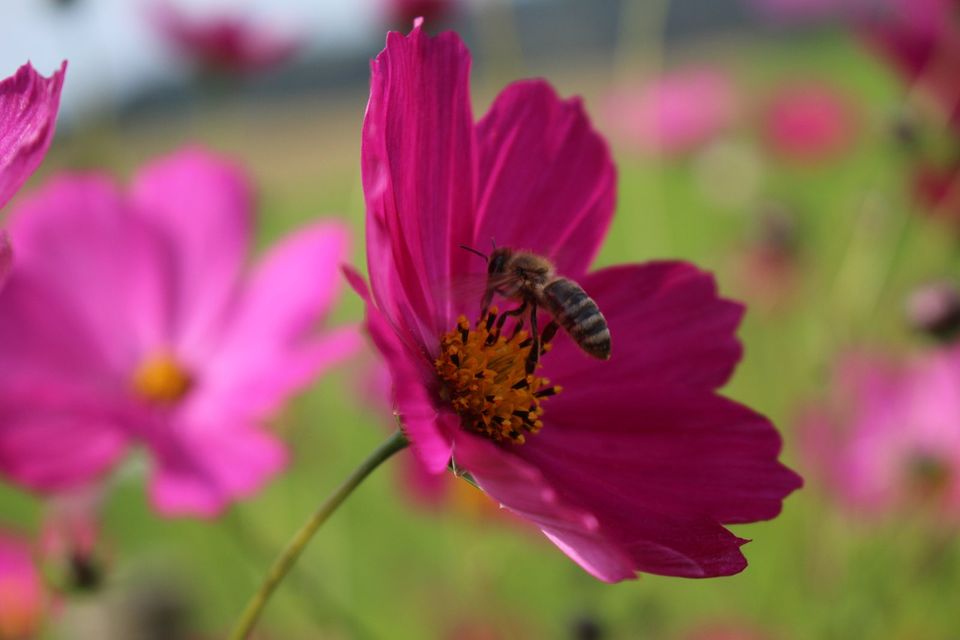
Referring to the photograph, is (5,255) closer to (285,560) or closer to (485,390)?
(285,560)

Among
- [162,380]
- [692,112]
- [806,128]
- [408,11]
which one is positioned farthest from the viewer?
[692,112]

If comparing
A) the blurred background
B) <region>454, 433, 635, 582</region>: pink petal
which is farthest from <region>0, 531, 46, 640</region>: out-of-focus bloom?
<region>454, 433, 635, 582</region>: pink petal

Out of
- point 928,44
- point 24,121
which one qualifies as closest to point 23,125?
point 24,121

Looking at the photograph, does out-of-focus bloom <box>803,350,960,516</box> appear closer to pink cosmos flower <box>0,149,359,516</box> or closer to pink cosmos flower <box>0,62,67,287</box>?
pink cosmos flower <box>0,149,359,516</box>

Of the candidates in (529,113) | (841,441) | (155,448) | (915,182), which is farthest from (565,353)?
(915,182)

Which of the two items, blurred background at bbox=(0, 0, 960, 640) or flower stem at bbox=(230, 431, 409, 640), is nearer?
flower stem at bbox=(230, 431, 409, 640)

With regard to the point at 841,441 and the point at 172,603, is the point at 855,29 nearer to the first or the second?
the point at 841,441

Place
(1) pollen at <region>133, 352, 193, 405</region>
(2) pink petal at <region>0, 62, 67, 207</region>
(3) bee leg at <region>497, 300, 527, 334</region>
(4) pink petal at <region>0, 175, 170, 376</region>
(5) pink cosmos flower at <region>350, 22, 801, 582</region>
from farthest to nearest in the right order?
(1) pollen at <region>133, 352, 193, 405</region>
(4) pink petal at <region>0, 175, 170, 376</region>
(3) bee leg at <region>497, 300, 527, 334</region>
(5) pink cosmos flower at <region>350, 22, 801, 582</region>
(2) pink petal at <region>0, 62, 67, 207</region>
